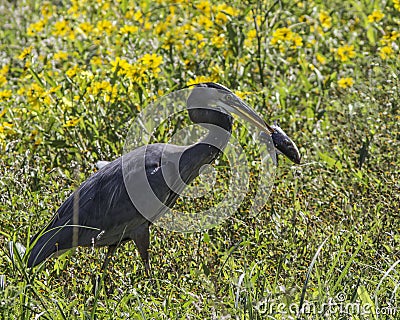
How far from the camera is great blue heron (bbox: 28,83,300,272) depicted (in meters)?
4.87

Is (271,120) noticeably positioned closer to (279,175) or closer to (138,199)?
(279,175)

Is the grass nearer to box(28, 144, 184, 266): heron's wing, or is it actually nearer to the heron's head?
box(28, 144, 184, 266): heron's wing

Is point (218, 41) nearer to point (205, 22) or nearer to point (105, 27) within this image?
point (205, 22)

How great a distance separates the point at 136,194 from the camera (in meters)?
4.96

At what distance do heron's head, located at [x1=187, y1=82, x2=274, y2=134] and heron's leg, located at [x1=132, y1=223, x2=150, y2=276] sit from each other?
76cm

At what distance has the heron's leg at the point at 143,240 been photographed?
4.83 meters

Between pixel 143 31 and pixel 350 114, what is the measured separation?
271 centimetres

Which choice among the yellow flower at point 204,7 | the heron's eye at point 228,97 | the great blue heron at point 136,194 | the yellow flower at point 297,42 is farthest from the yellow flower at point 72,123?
the yellow flower at point 297,42

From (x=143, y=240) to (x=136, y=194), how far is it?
0.89 feet

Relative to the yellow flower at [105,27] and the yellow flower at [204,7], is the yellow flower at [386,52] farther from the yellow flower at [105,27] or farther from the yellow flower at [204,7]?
the yellow flower at [105,27]

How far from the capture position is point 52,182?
5.59 meters

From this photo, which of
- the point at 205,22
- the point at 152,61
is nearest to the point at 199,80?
the point at 152,61

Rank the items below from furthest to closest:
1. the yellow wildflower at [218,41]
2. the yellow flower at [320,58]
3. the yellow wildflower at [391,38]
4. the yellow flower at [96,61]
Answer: the yellow flower at [320,58] < the yellow flower at [96,61] < the yellow wildflower at [218,41] < the yellow wildflower at [391,38]

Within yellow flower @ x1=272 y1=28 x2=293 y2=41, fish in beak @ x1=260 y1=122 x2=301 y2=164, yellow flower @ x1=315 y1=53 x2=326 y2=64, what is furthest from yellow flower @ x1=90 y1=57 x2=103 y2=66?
fish in beak @ x1=260 y1=122 x2=301 y2=164
